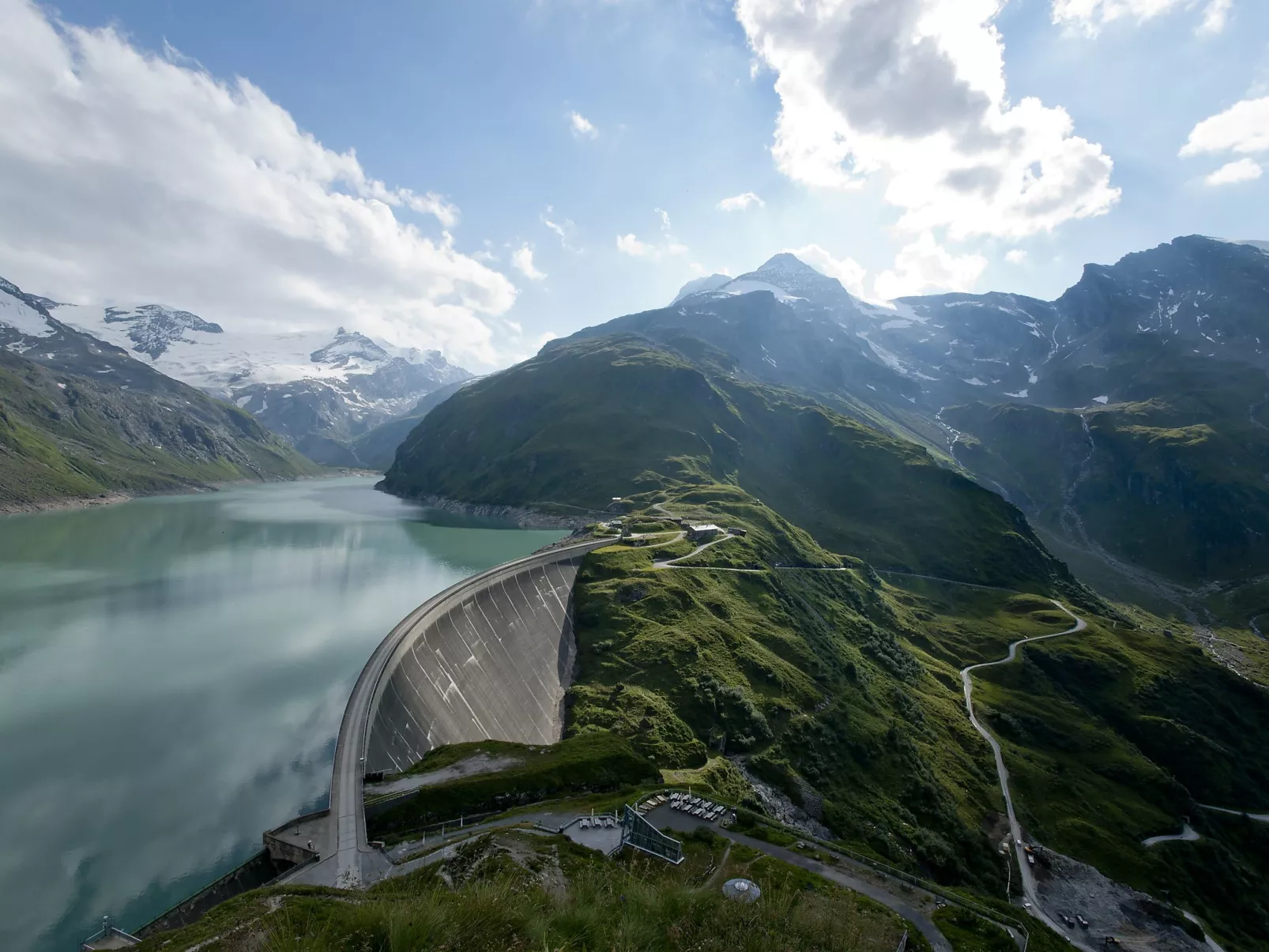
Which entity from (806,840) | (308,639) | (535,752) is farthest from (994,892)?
(308,639)

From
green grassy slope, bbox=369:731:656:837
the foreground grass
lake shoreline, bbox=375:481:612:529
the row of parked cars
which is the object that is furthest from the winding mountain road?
lake shoreline, bbox=375:481:612:529

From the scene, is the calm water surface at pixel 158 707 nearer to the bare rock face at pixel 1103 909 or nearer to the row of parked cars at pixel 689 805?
the row of parked cars at pixel 689 805

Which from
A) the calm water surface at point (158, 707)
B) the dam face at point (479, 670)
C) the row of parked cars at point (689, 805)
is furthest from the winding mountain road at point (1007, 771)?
the calm water surface at point (158, 707)

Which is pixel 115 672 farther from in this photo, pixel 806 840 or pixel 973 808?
pixel 973 808

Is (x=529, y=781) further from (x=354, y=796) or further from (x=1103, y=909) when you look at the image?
(x=1103, y=909)

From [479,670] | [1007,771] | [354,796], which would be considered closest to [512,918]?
[354,796]

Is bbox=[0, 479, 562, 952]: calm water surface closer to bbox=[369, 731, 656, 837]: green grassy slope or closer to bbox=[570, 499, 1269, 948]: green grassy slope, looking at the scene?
bbox=[369, 731, 656, 837]: green grassy slope

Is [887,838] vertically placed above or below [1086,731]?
above

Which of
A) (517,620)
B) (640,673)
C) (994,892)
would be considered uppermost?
(517,620)
